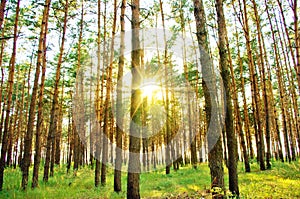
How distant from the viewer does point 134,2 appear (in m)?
7.45

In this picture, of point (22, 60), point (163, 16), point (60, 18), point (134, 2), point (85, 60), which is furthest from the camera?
point (22, 60)

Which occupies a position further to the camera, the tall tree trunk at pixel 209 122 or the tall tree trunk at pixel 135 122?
the tall tree trunk at pixel 135 122

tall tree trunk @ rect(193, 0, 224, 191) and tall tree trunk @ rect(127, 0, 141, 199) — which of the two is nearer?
tall tree trunk @ rect(193, 0, 224, 191)

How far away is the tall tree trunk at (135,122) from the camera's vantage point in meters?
6.43

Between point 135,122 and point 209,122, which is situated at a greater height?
point 135,122

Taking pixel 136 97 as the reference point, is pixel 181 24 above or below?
above

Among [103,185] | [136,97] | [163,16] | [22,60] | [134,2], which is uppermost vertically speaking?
[163,16]

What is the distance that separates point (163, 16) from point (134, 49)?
9722 millimetres

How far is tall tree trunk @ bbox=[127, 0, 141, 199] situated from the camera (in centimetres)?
643

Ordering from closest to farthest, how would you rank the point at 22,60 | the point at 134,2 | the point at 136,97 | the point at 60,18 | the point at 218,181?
the point at 218,181 < the point at 136,97 < the point at 134,2 < the point at 60,18 < the point at 22,60

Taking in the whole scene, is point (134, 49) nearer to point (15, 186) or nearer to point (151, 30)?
point (15, 186)

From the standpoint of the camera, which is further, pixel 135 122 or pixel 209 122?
pixel 135 122

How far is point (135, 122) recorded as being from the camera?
670 centimetres

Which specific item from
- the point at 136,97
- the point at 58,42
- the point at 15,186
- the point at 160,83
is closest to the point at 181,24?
the point at 160,83
